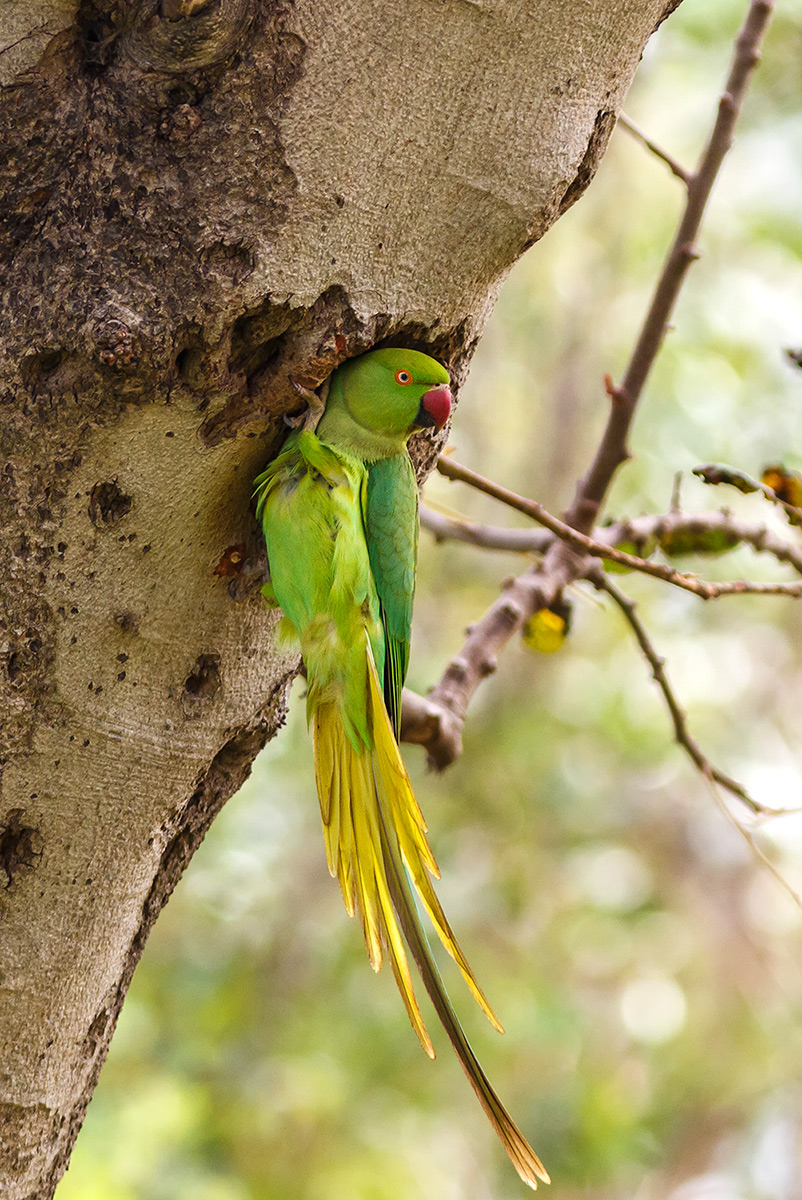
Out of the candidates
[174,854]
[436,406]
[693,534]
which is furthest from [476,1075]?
[693,534]

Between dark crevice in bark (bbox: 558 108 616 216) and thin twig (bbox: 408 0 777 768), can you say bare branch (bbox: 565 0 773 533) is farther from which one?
dark crevice in bark (bbox: 558 108 616 216)

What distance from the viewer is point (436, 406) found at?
A: 139 centimetres

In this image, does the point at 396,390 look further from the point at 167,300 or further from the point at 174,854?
the point at 174,854

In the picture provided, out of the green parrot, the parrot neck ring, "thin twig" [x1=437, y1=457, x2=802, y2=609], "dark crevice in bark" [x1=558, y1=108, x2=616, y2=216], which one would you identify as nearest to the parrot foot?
the green parrot

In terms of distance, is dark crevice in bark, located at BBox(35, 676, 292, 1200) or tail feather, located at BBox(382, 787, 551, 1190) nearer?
tail feather, located at BBox(382, 787, 551, 1190)

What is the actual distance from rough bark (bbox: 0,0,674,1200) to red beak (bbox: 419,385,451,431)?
12cm

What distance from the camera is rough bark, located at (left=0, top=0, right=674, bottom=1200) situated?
1.04 m

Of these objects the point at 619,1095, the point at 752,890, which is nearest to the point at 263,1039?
the point at 619,1095

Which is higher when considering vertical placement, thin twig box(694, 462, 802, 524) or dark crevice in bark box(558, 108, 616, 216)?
dark crevice in bark box(558, 108, 616, 216)

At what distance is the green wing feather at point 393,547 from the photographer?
1489 mm

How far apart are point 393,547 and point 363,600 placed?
0.28 ft

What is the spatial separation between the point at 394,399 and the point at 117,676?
0.50m

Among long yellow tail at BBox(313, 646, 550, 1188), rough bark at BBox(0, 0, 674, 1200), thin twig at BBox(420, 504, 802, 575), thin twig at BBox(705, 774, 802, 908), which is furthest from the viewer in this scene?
thin twig at BBox(420, 504, 802, 575)

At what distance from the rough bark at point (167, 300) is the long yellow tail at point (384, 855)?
235 millimetres
